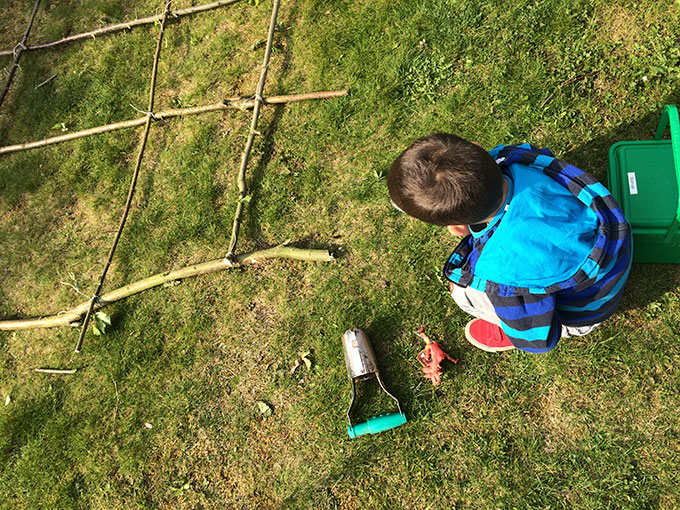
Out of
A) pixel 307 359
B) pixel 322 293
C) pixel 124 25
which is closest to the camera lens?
pixel 307 359

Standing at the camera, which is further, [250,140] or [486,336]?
[250,140]

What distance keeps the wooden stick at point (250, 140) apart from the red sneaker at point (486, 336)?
Result: 7.04ft

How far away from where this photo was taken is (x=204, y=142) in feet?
15.3

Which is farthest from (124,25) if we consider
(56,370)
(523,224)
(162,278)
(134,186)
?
(523,224)

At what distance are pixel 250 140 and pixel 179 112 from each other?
0.93 metres

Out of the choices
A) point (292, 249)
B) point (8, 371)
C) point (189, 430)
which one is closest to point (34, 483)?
point (8, 371)

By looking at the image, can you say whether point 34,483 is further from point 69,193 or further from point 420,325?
point 420,325

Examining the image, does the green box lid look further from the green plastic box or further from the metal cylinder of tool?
the metal cylinder of tool

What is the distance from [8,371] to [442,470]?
4.12m

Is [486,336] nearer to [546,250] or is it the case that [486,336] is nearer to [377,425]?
[377,425]

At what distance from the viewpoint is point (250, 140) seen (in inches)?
172

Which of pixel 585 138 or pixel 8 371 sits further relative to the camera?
pixel 8 371

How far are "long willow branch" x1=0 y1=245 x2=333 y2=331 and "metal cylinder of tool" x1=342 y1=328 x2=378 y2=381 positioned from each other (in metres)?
0.73

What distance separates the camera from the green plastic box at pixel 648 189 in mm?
2998
